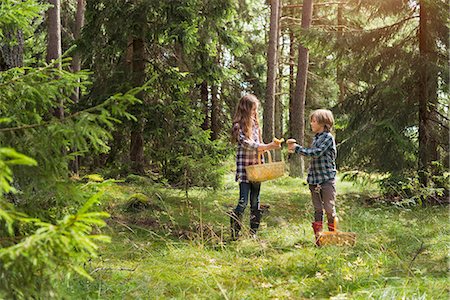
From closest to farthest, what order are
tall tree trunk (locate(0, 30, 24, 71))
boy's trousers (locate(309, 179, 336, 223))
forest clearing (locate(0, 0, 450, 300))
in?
1. forest clearing (locate(0, 0, 450, 300))
2. tall tree trunk (locate(0, 30, 24, 71))
3. boy's trousers (locate(309, 179, 336, 223))

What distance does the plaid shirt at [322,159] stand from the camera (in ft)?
17.8

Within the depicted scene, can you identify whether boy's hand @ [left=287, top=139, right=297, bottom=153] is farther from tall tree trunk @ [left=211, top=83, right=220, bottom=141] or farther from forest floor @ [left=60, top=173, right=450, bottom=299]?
tall tree trunk @ [left=211, top=83, right=220, bottom=141]

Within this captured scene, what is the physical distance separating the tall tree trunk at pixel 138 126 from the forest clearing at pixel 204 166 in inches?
1.2

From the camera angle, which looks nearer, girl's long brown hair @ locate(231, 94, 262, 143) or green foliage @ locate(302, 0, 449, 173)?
girl's long brown hair @ locate(231, 94, 262, 143)

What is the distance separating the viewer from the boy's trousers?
5457 millimetres

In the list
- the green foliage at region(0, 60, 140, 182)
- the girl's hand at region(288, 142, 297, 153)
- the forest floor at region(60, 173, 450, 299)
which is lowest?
the forest floor at region(60, 173, 450, 299)

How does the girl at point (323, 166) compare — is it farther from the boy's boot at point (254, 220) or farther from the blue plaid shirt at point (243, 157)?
the boy's boot at point (254, 220)

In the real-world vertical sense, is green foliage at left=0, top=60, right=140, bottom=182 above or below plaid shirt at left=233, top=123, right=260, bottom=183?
above

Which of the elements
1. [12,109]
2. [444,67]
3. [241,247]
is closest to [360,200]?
[444,67]

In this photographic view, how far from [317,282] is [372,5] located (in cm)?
741

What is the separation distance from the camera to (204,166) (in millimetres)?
7887

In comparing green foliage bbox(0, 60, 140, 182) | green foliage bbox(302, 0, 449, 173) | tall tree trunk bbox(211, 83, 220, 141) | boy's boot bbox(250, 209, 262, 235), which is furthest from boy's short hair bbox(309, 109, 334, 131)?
tall tree trunk bbox(211, 83, 220, 141)

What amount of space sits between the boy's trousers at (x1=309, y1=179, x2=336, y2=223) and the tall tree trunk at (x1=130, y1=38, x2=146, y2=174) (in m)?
4.14

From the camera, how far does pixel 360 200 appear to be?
9.85 m
